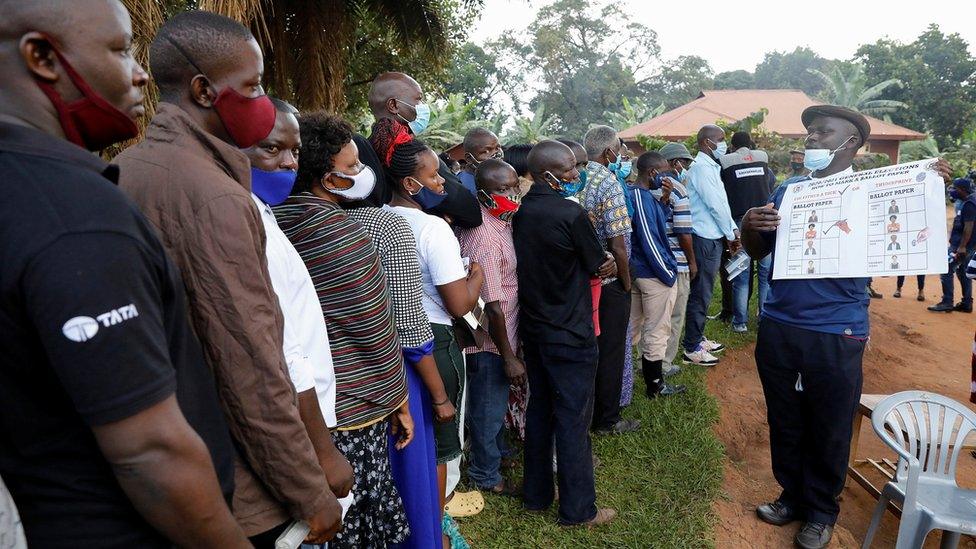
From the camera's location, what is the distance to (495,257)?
324 cm

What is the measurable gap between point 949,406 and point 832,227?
1069mm

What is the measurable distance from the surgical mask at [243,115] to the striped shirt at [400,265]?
0.76m

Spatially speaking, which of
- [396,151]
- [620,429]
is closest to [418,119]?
[396,151]

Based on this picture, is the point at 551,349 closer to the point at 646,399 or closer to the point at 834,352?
the point at 834,352

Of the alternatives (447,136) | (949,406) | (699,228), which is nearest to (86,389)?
(949,406)

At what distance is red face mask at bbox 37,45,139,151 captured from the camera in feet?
3.30

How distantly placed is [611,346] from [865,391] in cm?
316

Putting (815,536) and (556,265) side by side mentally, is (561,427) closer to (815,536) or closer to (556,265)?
(556,265)

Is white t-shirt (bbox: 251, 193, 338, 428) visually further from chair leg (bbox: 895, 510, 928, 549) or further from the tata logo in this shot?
chair leg (bbox: 895, 510, 928, 549)

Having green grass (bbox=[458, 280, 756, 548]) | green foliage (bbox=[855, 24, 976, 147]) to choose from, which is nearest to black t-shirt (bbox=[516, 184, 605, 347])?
green grass (bbox=[458, 280, 756, 548])

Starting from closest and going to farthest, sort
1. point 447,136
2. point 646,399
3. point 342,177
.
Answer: point 342,177 → point 646,399 → point 447,136

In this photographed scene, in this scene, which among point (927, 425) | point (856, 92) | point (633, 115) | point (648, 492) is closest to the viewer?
point (927, 425)

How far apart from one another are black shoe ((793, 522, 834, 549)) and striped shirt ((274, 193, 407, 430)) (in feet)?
8.03

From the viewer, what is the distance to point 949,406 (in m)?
2.94
